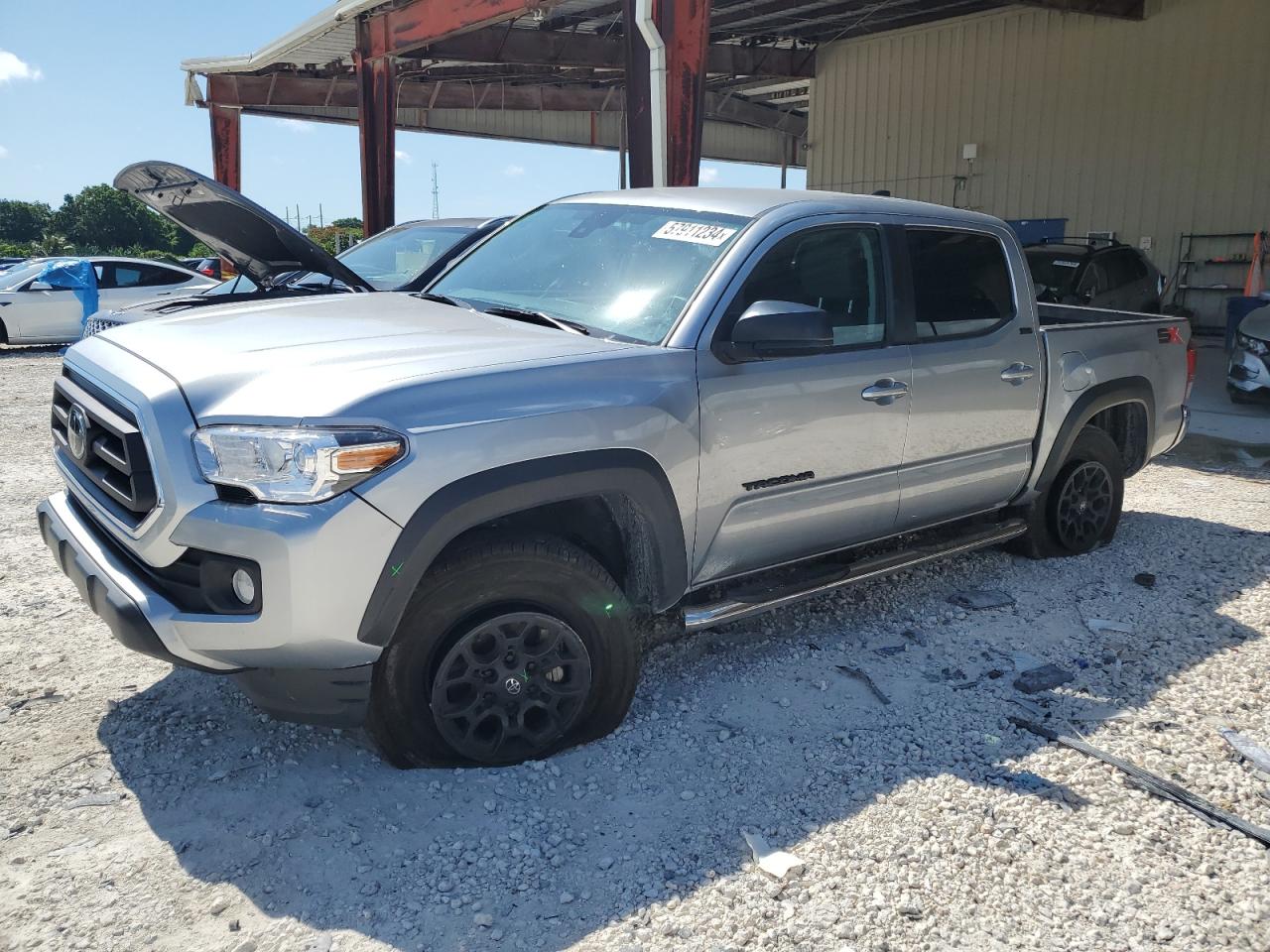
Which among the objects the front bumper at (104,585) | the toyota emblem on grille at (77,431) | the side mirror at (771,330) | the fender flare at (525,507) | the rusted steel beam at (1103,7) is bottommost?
the front bumper at (104,585)

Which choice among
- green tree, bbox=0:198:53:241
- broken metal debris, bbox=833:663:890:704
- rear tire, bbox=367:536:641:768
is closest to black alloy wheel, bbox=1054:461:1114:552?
broken metal debris, bbox=833:663:890:704

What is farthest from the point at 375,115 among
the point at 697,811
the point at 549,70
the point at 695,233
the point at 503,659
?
the point at 697,811

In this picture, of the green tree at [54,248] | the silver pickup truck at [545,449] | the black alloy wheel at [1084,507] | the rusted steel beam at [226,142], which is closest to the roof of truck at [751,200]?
the silver pickup truck at [545,449]

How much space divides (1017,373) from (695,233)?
1712 mm

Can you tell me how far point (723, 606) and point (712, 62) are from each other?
15.2 m

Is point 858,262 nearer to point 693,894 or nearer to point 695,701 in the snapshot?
point 695,701

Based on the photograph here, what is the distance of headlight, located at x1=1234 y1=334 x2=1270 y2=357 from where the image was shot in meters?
9.66

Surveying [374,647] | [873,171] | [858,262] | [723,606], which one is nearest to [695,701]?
[723,606]

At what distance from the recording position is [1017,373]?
4.45 meters

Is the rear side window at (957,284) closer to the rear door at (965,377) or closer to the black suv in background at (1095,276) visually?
the rear door at (965,377)

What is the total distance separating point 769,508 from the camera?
3.53 m

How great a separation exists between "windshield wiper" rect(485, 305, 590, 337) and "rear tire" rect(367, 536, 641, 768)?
0.76m

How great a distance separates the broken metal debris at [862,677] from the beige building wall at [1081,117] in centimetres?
1354

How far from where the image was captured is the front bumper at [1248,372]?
9.66m
